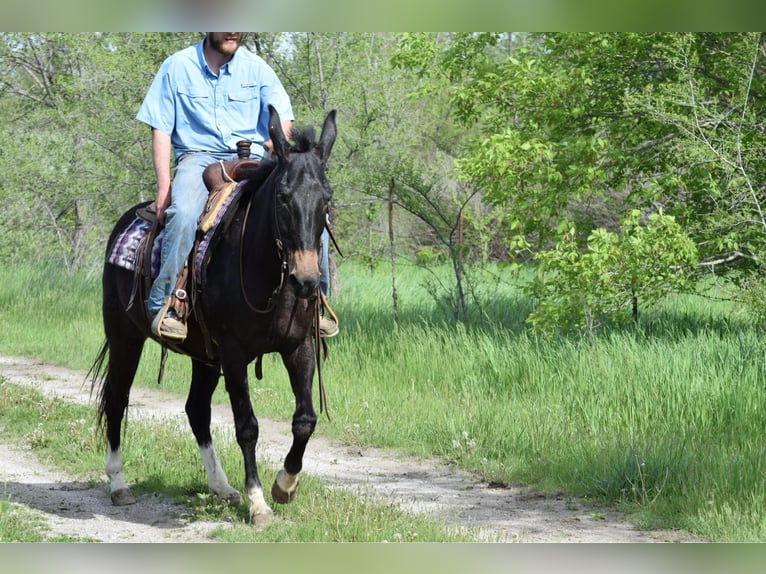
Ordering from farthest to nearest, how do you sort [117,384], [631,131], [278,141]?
[631,131] < [117,384] < [278,141]

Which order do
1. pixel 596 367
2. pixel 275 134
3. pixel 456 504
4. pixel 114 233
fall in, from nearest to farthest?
pixel 275 134
pixel 456 504
pixel 114 233
pixel 596 367

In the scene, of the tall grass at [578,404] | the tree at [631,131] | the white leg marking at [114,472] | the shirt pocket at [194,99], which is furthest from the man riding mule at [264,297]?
the tree at [631,131]

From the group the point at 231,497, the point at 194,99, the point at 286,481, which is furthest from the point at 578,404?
the point at 194,99

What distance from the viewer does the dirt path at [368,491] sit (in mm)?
5750

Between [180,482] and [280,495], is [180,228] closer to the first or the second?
[280,495]

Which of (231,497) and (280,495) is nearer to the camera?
(280,495)

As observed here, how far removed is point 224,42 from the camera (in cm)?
625

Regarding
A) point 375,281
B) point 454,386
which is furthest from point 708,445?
point 375,281

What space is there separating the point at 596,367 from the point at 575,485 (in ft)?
7.68

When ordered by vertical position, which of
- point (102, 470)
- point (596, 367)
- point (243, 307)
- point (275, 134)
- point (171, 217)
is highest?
point (275, 134)

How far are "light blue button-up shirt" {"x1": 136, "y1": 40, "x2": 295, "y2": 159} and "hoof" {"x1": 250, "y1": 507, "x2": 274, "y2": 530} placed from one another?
7.93ft

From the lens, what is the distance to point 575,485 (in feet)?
→ 21.7

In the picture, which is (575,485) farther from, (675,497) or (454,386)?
(454,386)

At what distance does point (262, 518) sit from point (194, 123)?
8.71 feet
